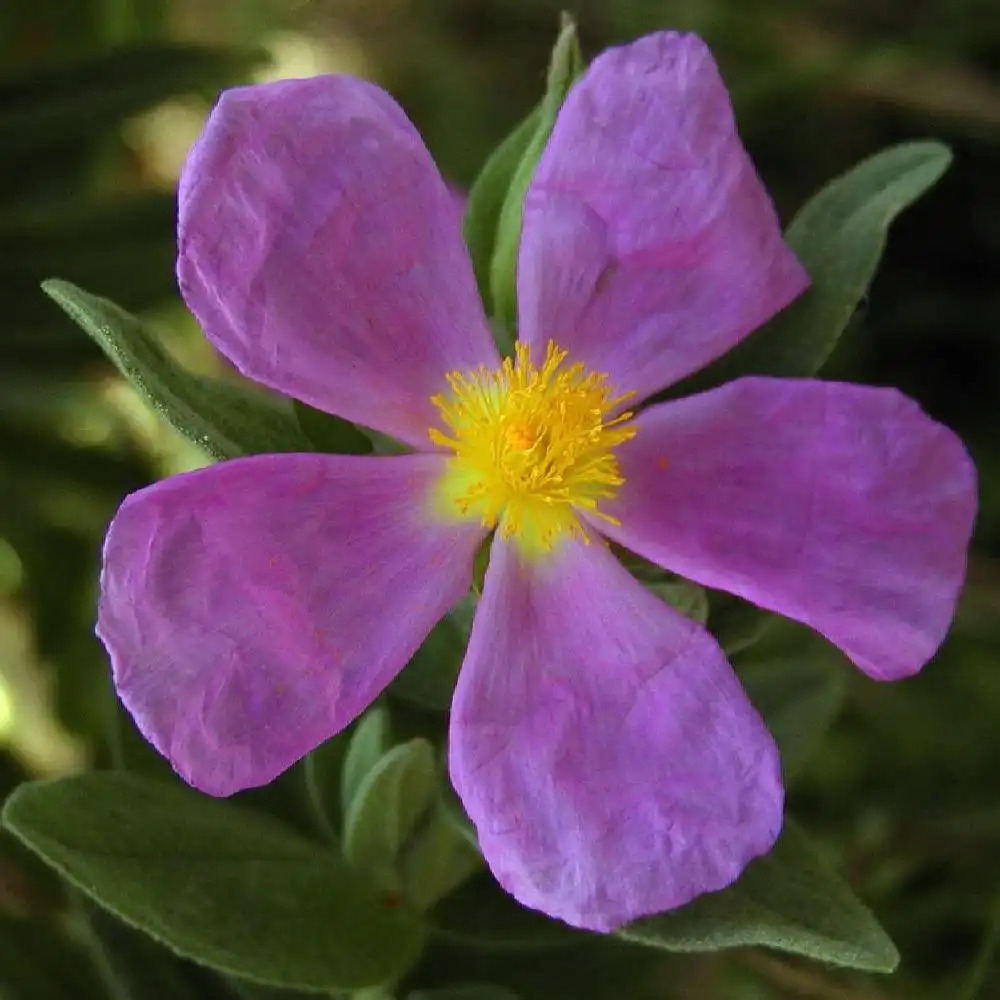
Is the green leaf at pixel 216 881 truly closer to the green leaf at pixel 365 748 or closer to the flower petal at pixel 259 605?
the green leaf at pixel 365 748

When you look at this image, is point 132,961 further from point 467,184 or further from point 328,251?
point 467,184

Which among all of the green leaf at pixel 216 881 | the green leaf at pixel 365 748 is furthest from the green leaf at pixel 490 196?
the green leaf at pixel 216 881

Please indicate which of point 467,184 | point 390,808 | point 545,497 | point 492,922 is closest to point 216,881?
point 390,808

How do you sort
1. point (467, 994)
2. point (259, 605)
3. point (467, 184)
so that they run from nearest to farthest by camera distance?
point (259, 605) → point (467, 994) → point (467, 184)

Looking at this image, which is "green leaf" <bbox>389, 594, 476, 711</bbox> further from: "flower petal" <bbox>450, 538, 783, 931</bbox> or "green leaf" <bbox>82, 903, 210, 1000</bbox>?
"green leaf" <bbox>82, 903, 210, 1000</bbox>

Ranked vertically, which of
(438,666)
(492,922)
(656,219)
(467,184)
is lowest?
(492,922)

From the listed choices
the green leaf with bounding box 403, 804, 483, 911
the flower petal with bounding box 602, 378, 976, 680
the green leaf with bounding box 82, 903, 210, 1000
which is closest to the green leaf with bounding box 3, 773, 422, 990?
the green leaf with bounding box 403, 804, 483, 911

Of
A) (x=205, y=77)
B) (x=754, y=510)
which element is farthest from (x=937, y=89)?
(x=754, y=510)
